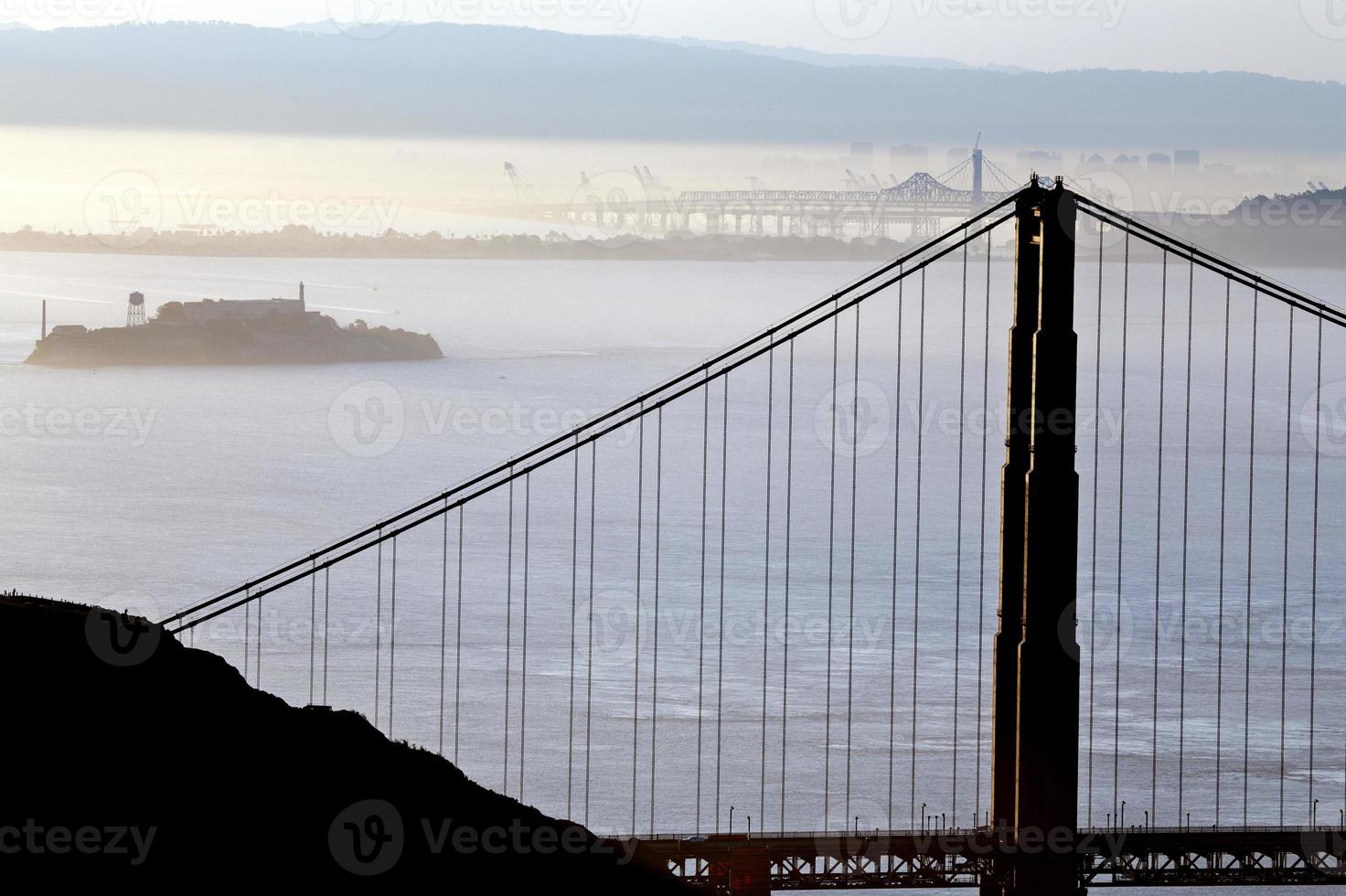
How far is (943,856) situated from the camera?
93.6ft

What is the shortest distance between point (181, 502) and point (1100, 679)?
7524 centimetres

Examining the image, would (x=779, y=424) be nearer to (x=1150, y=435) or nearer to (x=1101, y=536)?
(x=1150, y=435)

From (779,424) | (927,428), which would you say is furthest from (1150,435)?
(779,424)
